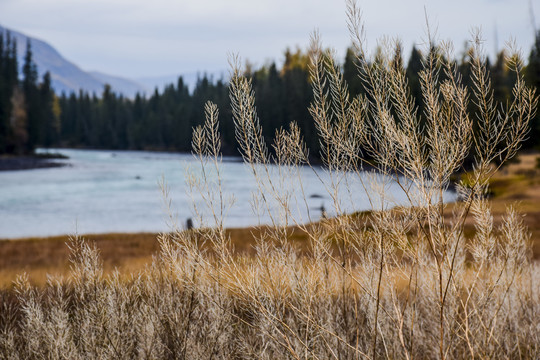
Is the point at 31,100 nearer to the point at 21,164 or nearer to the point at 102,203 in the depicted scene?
the point at 21,164

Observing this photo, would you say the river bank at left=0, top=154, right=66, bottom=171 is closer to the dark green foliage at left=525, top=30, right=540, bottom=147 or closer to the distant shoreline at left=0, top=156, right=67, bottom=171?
the distant shoreline at left=0, top=156, right=67, bottom=171

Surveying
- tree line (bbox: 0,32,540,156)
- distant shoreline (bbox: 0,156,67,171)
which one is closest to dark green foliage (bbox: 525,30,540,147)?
tree line (bbox: 0,32,540,156)

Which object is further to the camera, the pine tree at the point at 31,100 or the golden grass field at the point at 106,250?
the pine tree at the point at 31,100

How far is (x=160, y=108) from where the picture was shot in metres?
83.2

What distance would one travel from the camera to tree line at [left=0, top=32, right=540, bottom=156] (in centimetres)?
4413

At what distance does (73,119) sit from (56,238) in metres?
93.6

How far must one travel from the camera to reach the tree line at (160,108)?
44131 mm

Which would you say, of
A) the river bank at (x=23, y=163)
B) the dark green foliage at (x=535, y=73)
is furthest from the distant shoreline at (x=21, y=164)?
the dark green foliage at (x=535, y=73)

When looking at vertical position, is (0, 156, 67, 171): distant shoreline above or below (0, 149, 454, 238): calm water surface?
above

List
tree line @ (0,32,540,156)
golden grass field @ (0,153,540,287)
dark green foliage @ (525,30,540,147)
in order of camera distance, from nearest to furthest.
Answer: golden grass field @ (0,153,540,287), dark green foliage @ (525,30,540,147), tree line @ (0,32,540,156)

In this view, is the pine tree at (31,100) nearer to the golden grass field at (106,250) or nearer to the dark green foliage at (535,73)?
the golden grass field at (106,250)

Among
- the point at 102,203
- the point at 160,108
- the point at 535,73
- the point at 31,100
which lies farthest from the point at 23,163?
the point at 535,73

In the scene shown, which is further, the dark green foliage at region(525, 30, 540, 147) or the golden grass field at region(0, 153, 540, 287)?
the dark green foliage at region(525, 30, 540, 147)

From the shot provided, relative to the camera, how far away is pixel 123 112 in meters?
96.8
